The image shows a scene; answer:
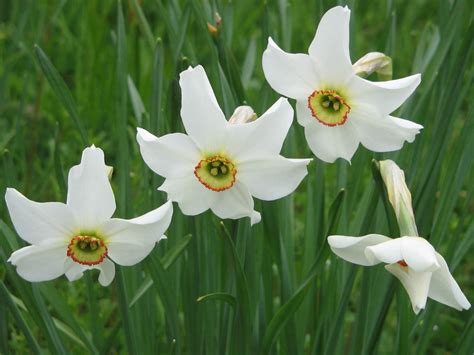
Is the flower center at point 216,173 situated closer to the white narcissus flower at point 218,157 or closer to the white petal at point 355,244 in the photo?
the white narcissus flower at point 218,157

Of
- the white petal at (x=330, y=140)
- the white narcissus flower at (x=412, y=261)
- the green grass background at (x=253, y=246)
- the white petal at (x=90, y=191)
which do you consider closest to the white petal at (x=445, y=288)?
the white narcissus flower at (x=412, y=261)

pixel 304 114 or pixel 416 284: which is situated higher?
pixel 304 114

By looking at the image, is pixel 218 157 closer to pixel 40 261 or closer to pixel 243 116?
pixel 243 116

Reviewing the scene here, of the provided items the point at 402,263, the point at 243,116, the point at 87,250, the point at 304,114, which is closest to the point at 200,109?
the point at 243,116

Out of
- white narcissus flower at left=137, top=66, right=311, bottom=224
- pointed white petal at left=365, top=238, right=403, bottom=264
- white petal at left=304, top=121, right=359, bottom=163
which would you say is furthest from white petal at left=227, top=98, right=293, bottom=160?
pointed white petal at left=365, top=238, right=403, bottom=264

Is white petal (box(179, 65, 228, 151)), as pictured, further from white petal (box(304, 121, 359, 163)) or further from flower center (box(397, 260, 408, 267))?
flower center (box(397, 260, 408, 267))

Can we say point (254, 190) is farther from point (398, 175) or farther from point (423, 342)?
point (423, 342)

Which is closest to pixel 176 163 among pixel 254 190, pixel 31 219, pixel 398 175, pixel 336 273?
pixel 254 190
